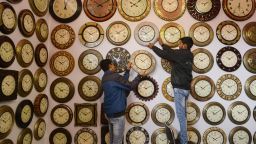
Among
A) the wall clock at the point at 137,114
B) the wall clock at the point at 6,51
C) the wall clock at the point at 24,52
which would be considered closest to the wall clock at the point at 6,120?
the wall clock at the point at 6,51

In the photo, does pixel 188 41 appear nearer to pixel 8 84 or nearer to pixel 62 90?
pixel 62 90

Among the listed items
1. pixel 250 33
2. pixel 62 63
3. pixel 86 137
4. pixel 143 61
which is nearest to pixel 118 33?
pixel 143 61

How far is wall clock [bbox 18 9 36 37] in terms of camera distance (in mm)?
3822

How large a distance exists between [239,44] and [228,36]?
234mm

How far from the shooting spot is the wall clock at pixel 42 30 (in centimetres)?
441

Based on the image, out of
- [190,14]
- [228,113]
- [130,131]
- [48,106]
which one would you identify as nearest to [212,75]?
[228,113]

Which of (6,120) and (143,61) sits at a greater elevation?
(143,61)

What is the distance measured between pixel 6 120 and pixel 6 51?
2.70 feet

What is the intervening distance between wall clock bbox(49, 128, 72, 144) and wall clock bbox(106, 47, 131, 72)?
1.34 m

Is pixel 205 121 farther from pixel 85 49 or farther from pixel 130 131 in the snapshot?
pixel 85 49

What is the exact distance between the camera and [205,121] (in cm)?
479

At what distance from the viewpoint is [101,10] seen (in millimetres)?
4809

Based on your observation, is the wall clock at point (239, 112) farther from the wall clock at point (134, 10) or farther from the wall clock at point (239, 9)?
the wall clock at point (134, 10)

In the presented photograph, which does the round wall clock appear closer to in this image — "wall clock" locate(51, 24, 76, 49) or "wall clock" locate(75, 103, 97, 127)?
"wall clock" locate(51, 24, 76, 49)
